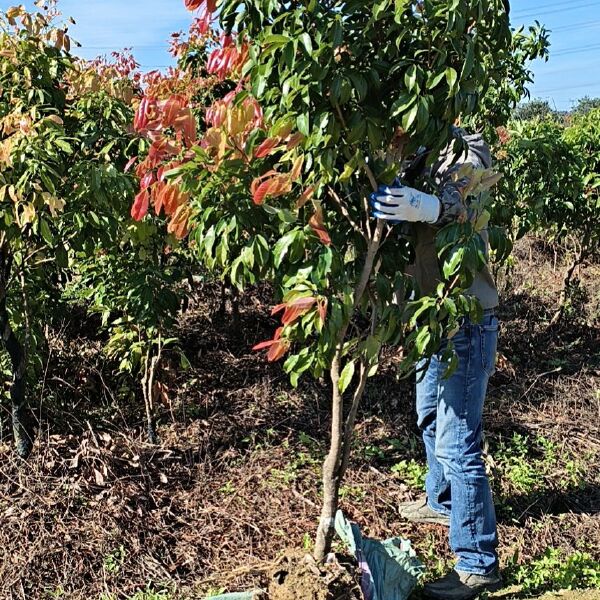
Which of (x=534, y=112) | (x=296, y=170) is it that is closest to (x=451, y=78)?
(x=296, y=170)

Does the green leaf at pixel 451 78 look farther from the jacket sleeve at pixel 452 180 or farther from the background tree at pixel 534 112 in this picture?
the background tree at pixel 534 112

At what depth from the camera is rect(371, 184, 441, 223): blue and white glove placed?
6.84 ft

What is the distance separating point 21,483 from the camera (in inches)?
126

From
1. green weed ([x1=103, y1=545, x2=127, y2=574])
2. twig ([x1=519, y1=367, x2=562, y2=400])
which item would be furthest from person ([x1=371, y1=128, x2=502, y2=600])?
twig ([x1=519, y1=367, x2=562, y2=400])

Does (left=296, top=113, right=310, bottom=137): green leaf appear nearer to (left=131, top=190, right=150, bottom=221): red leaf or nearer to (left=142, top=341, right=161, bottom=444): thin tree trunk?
(left=131, top=190, right=150, bottom=221): red leaf

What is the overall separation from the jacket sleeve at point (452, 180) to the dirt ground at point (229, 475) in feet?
4.39

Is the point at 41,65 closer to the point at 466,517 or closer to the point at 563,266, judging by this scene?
the point at 466,517

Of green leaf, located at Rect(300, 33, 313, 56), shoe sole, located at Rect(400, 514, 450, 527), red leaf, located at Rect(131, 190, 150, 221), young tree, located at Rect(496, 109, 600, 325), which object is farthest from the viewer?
young tree, located at Rect(496, 109, 600, 325)

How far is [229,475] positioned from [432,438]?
1.12 metres

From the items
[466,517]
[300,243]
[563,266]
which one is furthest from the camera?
[563,266]

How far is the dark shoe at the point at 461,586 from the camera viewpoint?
8.41 feet

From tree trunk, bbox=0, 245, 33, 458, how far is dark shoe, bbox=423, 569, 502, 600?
6.86 feet

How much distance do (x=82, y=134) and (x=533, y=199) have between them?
3763 millimetres

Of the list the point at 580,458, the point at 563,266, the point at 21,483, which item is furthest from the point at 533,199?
the point at 21,483
